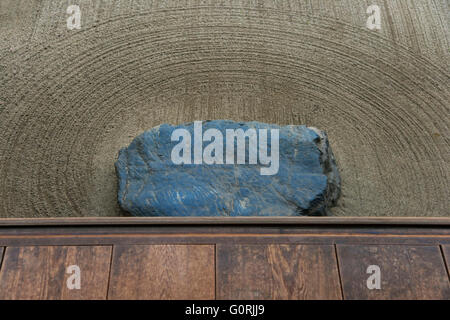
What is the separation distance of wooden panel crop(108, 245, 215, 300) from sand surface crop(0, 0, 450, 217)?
0.54 m

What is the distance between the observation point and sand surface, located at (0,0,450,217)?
2.05 meters

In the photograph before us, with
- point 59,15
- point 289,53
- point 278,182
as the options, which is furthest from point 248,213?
point 59,15

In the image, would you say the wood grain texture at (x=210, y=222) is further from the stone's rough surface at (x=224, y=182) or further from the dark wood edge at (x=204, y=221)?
the stone's rough surface at (x=224, y=182)

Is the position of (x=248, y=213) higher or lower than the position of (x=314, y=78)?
lower

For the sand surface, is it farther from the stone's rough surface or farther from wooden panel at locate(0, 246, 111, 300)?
wooden panel at locate(0, 246, 111, 300)

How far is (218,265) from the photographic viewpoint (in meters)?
1.47

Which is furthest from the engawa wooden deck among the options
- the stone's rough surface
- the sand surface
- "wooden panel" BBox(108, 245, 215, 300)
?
the sand surface

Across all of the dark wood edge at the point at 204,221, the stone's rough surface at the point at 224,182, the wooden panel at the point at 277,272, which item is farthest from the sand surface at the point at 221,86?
the wooden panel at the point at 277,272

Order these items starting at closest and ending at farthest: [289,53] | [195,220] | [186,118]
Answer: [195,220] < [186,118] < [289,53]

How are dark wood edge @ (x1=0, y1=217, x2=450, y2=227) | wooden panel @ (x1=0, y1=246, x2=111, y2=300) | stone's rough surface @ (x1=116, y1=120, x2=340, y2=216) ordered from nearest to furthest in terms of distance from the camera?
1. wooden panel @ (x1=0, y1=246, x2=111, y2=300)
2. dark wood edge @ (x1=0, y1=217, x2=450, y2=227)
3. stone's rough surface @ (x1=116, y1=120, x2=340, y2=216)

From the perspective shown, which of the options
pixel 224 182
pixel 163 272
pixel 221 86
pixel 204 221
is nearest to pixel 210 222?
pixel 204 221
